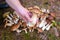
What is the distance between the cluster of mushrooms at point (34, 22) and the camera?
191 centimetres

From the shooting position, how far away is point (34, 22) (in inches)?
73.2

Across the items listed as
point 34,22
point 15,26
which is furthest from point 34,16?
point 15,26

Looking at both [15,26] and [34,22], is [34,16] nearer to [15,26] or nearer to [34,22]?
[34,22]

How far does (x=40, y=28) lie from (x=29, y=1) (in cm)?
48

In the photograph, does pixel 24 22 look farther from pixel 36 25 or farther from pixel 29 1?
pixel 29 1

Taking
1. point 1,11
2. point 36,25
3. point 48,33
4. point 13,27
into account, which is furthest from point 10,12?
point 48,33

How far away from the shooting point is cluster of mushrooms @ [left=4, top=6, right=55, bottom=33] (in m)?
1.91

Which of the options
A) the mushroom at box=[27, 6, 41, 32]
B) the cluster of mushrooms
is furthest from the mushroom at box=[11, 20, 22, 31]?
the mushroom at box=[27, 6, 41, 32]

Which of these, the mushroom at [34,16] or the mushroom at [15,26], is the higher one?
the mushroom at [34,16]

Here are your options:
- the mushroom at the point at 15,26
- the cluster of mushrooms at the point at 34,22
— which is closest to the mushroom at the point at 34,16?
the cluster of mushrooms at the point at 34,22

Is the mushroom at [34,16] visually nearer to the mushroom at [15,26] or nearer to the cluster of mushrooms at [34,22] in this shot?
the cluster of mushrooms at [34,22]

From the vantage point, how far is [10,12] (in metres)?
2.11

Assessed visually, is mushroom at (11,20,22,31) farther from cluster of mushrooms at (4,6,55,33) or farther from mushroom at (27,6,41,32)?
mushroom at (27,6,41,32)

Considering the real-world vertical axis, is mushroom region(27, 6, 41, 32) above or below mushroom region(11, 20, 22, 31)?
above
